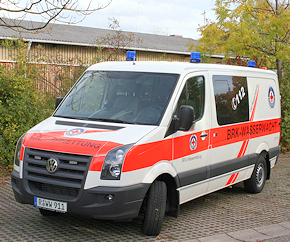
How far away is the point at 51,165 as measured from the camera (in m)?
4.84

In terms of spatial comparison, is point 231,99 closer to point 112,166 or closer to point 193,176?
point 193,176

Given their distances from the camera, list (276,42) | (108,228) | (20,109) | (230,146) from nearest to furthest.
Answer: (108,228), (230,146), (20,109), (276,42)

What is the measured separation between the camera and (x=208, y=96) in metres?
6.28

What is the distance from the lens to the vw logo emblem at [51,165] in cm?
481

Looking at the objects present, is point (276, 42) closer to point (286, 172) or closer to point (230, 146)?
point (286, 172)

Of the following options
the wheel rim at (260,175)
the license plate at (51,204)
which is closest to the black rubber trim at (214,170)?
the wheel rim at (260,175)

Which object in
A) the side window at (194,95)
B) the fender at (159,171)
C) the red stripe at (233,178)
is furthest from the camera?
the red stripe at (233,178)

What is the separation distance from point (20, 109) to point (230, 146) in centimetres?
458

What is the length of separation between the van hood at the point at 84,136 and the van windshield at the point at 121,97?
Result: 0.24 metres

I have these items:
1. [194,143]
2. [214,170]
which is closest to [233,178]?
[214,170]

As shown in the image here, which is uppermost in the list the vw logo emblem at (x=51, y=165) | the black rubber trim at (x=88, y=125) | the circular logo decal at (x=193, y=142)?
the black rubber trim at (x=88, y=125)

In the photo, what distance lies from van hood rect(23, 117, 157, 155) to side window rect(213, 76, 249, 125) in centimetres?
183

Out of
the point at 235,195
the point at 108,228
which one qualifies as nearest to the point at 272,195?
the point at 235,195

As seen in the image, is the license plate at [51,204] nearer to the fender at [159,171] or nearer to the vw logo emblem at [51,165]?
the vw logo emblem at [51,165]
